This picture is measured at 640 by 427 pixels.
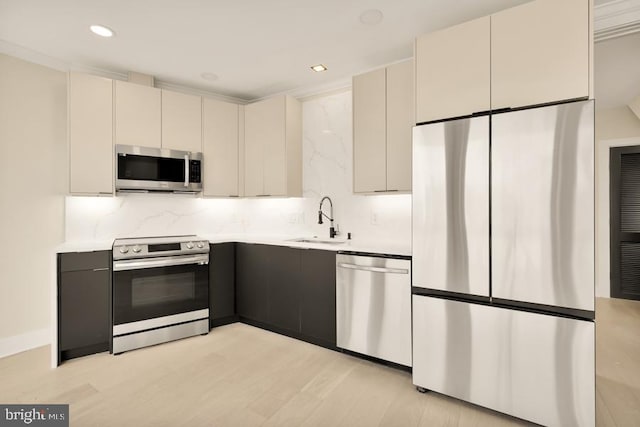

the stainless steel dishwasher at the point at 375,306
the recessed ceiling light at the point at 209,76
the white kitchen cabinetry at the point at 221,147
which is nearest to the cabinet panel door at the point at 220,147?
the white kitchen cabinetry at the point at 221,147

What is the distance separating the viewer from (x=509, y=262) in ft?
6.38

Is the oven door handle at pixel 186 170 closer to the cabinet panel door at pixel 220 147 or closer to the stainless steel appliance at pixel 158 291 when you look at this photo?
the cabinet panel door at pixel 220 147

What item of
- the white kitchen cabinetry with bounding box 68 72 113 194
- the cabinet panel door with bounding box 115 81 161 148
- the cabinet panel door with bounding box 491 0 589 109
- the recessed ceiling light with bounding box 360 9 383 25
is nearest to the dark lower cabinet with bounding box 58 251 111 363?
the white kitchen cabinetry with bounding box 68 72 113 194

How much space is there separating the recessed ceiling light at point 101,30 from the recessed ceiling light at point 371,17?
201 cm

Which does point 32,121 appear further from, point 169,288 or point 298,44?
point 298,44

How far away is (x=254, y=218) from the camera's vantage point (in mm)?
4359

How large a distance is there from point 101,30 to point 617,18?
3799 mm

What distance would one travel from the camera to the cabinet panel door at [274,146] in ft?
12.1

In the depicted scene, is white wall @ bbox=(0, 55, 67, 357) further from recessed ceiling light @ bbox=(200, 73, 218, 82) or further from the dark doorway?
the dark doorway

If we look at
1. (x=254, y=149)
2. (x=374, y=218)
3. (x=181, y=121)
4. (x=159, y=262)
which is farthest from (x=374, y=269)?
(x=181, y=121)

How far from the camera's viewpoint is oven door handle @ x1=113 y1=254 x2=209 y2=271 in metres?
2.89

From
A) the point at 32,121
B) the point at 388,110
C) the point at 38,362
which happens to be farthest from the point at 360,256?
the point at 32,121

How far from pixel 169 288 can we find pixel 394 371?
2193mm

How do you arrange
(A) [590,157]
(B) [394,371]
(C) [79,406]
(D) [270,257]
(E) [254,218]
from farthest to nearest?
(E) [254,218]
(D) [270,257]
(B) [394,371]
(C) [79,406]
(A) [590,157]
